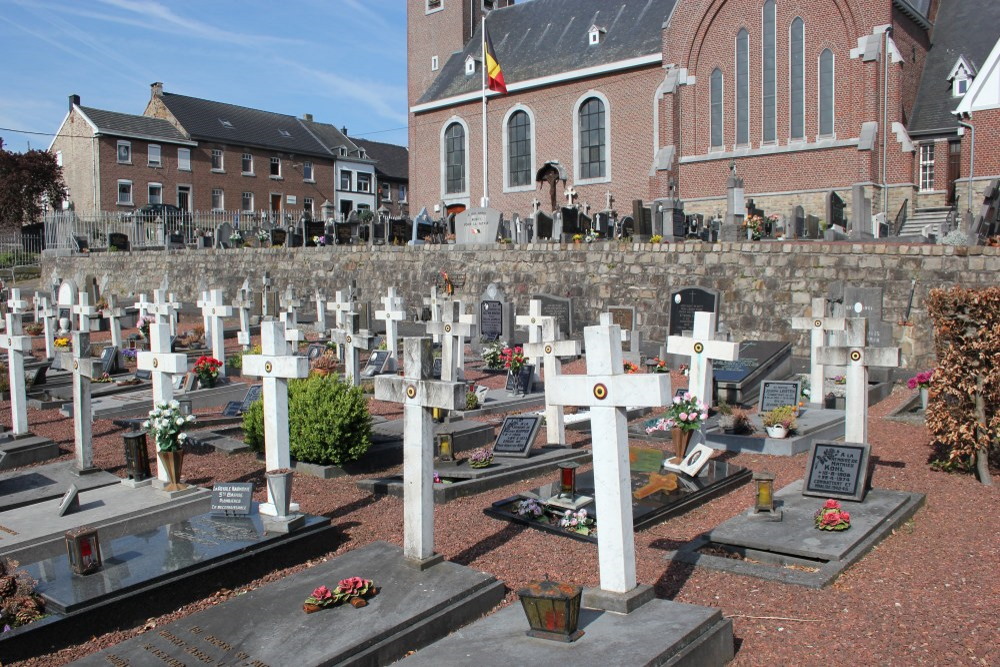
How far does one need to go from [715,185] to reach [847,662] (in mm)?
28934

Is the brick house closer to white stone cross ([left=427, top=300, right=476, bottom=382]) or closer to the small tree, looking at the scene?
the small tree

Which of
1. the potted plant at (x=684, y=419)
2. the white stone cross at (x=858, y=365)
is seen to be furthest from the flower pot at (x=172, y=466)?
the white stone cross at (x=858, y=365)

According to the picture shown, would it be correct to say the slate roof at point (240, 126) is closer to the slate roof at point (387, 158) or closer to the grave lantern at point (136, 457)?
the slate roof at point (387, 158)

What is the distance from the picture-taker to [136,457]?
7.63m

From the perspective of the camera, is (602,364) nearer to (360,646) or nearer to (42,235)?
(360,646)

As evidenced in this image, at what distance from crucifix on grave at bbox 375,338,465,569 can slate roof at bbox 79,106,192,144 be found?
43.6 m

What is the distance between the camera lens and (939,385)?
8195 mm

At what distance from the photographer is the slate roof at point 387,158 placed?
58406 millimetres

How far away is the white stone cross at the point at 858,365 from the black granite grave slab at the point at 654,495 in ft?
4.09

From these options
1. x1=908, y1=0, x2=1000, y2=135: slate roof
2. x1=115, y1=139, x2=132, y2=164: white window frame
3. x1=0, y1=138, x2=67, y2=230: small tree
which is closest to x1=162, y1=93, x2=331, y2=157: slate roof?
x1=115, y1=139, x2=132, y2=164: white window frame

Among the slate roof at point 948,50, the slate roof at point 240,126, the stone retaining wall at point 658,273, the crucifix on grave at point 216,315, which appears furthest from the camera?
the slate roof at point 240,126

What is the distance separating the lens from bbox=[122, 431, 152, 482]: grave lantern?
762 centimetres

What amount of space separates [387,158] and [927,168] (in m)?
39.4

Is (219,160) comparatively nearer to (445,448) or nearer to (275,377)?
(445,448)
